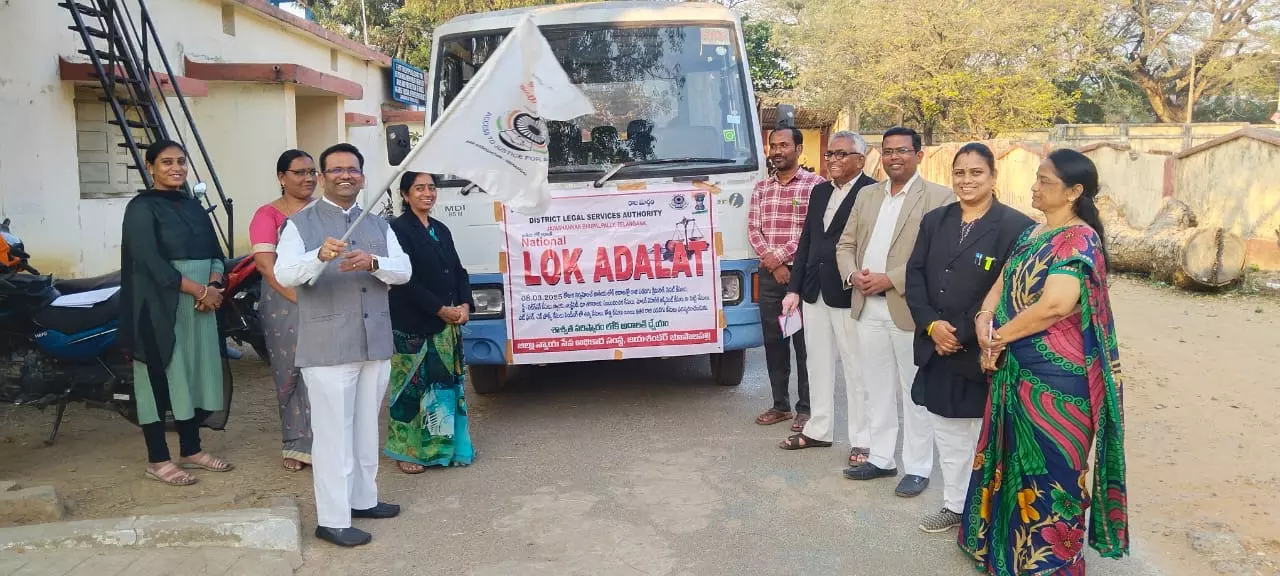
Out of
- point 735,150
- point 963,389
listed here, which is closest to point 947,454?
point 963,389

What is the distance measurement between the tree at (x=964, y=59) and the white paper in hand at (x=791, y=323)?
2079 centimetres

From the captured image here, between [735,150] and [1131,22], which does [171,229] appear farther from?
[1131,22]

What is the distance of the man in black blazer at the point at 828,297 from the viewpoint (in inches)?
201

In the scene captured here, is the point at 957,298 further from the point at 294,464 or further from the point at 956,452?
the point at 294,464

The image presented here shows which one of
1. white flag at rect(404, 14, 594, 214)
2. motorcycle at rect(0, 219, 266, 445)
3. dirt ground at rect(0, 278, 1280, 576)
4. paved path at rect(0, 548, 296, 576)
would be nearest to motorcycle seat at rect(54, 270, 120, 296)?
motorcycle at rect(0, 219, 266, 445)

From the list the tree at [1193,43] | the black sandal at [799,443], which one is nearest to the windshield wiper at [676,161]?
the black sandal at [799,443]

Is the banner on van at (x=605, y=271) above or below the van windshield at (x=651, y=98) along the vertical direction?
below

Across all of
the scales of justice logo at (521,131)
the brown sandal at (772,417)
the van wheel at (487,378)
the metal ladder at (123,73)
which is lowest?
the brown sandal at (772,417)

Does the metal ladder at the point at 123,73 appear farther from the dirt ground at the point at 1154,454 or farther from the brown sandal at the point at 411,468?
the brown sandal at the point at 411,468

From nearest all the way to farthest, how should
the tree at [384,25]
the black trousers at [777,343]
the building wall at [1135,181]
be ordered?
the black trousers at [777,343], the building wall at [1135,181], the tree at [384,25]

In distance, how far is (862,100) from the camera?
90.6ft

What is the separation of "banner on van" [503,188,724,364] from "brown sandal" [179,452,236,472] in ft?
5.60

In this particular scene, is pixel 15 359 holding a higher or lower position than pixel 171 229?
lower

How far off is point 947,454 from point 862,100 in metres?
24.6
